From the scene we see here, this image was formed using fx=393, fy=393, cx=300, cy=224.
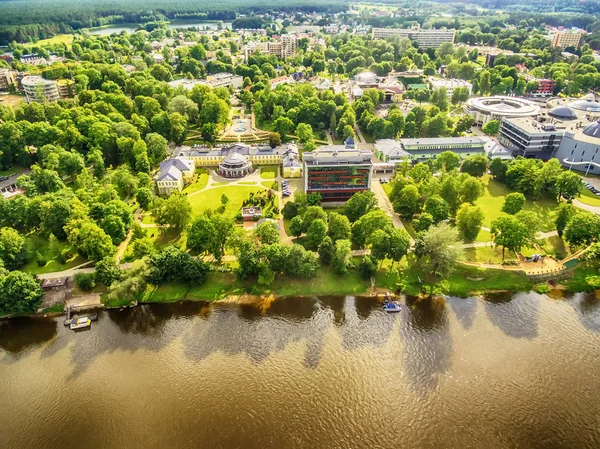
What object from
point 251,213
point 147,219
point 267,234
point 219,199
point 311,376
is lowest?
point 311,376

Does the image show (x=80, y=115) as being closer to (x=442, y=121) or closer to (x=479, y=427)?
(x=442, y=121)

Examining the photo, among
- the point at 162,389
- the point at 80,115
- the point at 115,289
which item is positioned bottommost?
the point at 162,389

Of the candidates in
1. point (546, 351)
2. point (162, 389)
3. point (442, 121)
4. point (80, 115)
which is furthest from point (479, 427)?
point (80, 115)

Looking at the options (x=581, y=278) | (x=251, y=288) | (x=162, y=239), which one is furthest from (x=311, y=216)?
(x=581, y=278)

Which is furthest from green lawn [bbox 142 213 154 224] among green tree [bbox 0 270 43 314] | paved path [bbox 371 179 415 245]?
paved path [bbox 371 179 415 245]

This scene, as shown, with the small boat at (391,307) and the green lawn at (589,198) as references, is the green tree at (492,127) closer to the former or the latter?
the green lawn at (589,198)

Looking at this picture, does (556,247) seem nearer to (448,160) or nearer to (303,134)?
(448,160)
